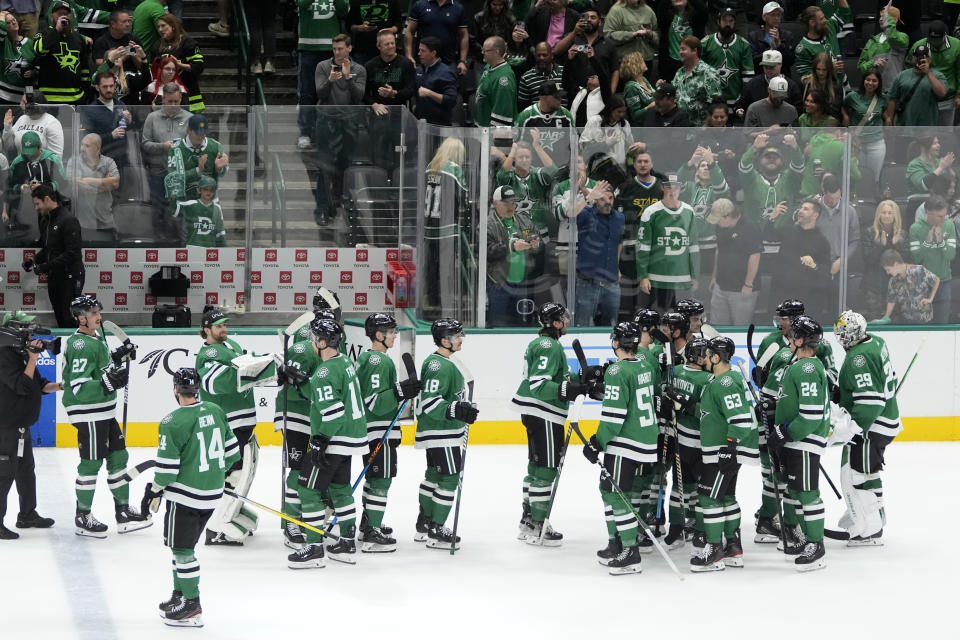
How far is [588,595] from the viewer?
8.23 meters

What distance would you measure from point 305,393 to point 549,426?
1.60 metres

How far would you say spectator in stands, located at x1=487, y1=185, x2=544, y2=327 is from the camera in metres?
11.8

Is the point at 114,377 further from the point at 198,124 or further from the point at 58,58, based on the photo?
the point at 58,58

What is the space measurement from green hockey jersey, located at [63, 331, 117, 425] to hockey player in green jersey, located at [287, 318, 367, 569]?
1566 millimetres

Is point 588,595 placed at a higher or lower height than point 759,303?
lower

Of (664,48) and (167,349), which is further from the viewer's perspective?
(664,48)

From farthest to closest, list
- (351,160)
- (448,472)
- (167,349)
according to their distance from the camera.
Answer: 1. (351,160)
2. (167,349)
3. (448,472)

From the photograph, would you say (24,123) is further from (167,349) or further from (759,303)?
(759,303)

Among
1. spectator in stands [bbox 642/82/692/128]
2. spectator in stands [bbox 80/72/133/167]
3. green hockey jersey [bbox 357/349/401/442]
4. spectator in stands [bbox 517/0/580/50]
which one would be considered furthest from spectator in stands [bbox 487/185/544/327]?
spectator in stands [bbox 80/72/133/167]

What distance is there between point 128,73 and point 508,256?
4220mm

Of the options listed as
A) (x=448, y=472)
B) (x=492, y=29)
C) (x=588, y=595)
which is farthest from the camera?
(x=492, y=29)

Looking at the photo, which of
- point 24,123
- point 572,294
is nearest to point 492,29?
point 572,294

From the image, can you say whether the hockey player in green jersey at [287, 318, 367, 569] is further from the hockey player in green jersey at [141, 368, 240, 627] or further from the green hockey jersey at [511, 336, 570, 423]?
the green hockey jersey at [511, 336, 570, 423]

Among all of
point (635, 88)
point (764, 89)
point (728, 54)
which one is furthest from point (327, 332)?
point (728, 54)
